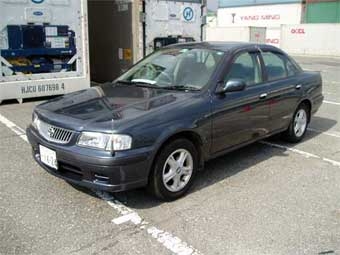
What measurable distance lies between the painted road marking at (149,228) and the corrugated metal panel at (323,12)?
133ft

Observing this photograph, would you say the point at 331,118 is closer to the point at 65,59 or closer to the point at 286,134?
the point at 286,134

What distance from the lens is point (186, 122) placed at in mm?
3910

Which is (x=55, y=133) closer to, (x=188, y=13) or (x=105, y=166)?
(x=105, y=166)

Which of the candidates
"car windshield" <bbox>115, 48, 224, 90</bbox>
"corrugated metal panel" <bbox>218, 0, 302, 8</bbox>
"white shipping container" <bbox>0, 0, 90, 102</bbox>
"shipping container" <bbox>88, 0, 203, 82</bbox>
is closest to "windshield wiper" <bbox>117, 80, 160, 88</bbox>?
"car windshield" <bbox>115, 48, 224, 90</bbox>

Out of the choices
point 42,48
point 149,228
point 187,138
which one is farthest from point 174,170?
point 42,48

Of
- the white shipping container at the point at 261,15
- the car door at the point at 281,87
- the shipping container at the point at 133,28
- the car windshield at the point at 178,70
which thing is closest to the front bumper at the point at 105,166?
the car windshield at the point at 178,70

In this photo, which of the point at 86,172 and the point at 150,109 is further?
the point at 150,109

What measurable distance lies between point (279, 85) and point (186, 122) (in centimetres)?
199

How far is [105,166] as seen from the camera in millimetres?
3408

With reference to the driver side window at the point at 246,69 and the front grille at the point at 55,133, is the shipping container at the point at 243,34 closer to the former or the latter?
the driver side window at the point at 246,69

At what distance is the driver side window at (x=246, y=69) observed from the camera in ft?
15.3

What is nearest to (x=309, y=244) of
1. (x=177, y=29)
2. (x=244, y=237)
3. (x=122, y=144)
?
(x=244, y=237)

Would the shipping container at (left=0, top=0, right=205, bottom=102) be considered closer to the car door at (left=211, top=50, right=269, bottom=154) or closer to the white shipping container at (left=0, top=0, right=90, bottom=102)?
the white shipping container at (left=0, top=0, right=90, bottom=102)

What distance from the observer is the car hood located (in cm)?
358
